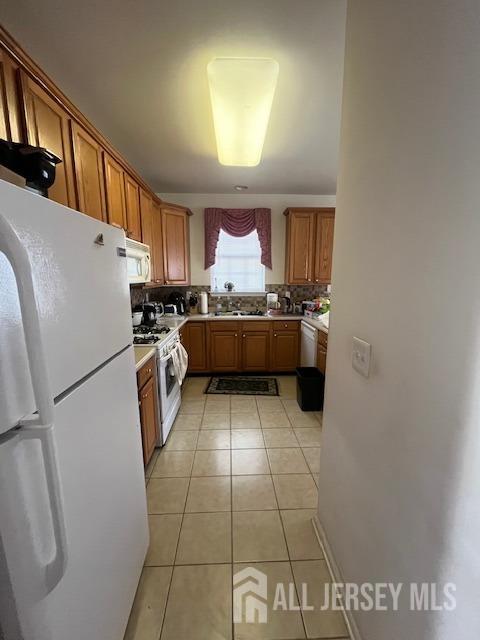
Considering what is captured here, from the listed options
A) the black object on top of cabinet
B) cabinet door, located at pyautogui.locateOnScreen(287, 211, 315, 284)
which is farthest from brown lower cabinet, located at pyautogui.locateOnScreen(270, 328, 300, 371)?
the black object on top of cabinet

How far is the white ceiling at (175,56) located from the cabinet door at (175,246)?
3.58ft

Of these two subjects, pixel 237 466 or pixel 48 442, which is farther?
pixel 237 466

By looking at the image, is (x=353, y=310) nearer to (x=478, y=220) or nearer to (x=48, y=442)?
(x=478, y=220)

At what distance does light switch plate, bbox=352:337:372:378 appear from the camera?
0.97 meters

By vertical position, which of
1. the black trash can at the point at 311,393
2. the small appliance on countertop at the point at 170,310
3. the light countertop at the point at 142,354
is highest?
the small appliance on countertop at the point at 170,310

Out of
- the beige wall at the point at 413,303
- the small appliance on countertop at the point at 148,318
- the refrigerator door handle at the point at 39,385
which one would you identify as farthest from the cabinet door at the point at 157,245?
the refrigerator door handle at the point at 39,385

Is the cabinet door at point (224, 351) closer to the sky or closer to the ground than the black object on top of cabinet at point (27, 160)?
closer to the ground

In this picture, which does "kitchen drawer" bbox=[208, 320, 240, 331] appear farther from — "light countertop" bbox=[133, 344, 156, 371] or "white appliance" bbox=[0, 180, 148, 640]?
"white appliance" bbox=[0, 180, 148, 640]

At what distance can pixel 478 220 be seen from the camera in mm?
535

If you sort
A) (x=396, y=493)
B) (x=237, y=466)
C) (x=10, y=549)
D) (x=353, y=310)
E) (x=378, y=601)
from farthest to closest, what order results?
(x=237, y=466) → (x=353, y=310) → (x=378, y=601) → (x=396, y=493) → (x=10, y=549)

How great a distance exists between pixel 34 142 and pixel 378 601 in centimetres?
234

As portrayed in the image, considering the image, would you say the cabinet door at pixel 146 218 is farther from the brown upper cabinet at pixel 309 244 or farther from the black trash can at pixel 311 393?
the black trash can at pixel 311 393

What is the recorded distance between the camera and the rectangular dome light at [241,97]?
1495mm

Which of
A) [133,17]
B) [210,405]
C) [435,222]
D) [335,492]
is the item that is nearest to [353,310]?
[435,222]
